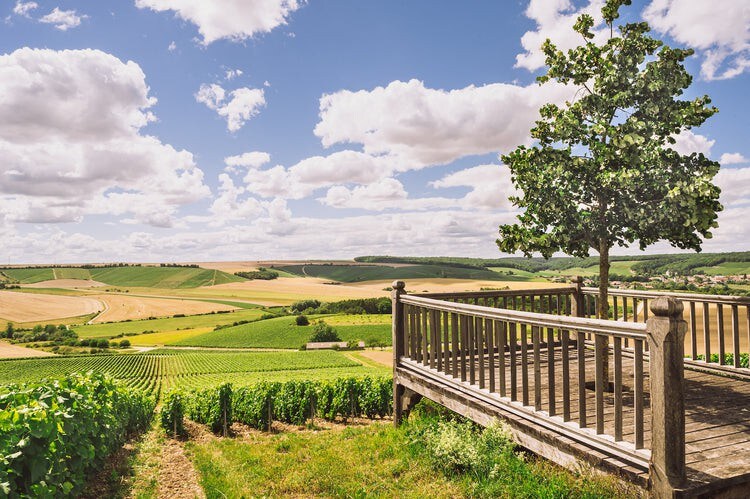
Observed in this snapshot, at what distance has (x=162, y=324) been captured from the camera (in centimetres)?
11500

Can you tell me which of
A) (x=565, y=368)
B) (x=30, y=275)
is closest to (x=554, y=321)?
(x=565, y=368)

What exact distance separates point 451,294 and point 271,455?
4.39m

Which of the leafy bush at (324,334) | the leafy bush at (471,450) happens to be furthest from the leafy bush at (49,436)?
the leafy bush at (324,334)

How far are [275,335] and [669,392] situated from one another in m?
96.9

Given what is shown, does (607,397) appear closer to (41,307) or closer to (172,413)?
(172,413)

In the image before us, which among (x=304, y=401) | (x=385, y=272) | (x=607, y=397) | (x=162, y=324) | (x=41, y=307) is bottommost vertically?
(x=162, y=324)

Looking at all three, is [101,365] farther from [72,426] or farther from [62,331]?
[72,426]

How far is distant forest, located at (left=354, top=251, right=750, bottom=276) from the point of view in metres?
56.3

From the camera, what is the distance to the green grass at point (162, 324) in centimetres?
10894

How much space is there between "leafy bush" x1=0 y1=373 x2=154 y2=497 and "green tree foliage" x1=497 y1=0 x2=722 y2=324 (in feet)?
22.4

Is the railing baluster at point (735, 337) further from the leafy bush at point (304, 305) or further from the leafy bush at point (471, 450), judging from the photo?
the leafy bush at point (304, 305)

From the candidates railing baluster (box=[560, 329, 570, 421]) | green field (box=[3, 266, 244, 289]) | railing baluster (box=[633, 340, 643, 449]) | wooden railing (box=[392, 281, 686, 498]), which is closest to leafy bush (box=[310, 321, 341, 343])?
wooden railing (box=[392, 281, 686, 498])

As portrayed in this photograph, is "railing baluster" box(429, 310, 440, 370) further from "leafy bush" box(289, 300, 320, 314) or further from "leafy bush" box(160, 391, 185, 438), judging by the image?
"leafy bush" box(289, 300, 320, 314)

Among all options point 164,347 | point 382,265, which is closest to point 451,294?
point 164,347
